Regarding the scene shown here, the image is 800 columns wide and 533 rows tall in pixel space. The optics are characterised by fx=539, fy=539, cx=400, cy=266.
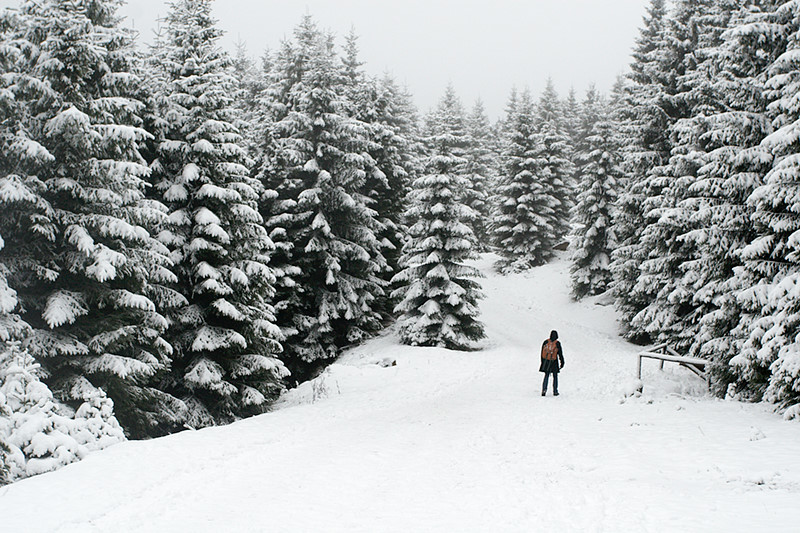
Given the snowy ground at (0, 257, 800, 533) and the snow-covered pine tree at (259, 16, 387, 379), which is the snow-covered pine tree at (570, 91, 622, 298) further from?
the snowy ground at (0, 257, 800, 533)

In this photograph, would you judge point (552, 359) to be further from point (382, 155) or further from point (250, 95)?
point (250, 95)

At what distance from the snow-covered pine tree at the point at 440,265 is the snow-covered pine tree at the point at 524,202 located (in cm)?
1718

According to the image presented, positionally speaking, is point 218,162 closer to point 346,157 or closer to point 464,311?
point 346,157

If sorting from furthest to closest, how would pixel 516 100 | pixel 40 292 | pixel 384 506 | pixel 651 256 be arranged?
pixel 516 100, pixel 651 256, pixel 40 292, pixel 384 506

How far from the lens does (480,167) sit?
4950 centimetres

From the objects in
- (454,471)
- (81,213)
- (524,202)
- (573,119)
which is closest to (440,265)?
(81,213)

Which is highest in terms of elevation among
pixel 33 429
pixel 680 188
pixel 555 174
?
pixel 555 174

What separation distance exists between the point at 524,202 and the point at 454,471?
34360 mm

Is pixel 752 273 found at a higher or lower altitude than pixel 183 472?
higher

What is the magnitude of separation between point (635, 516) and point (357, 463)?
4854 mm

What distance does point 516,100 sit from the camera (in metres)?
52.2

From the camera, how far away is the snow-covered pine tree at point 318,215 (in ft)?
78.7

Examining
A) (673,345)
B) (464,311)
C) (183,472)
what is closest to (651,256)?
(673,345)

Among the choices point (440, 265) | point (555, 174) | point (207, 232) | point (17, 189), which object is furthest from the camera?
point (555, 174)
